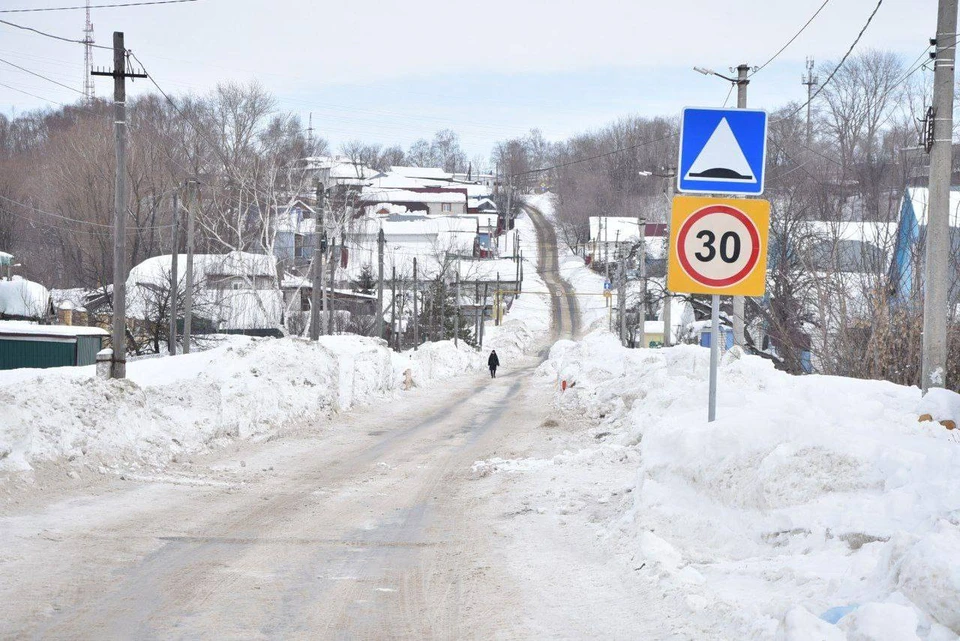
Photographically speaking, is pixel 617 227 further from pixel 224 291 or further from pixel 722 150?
pixel 722 150

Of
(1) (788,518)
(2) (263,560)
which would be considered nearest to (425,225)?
(2) (263,560)

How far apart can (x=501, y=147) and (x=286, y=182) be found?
112539mm

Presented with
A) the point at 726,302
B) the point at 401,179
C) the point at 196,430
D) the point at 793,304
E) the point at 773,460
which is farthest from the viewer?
the point at 401,179

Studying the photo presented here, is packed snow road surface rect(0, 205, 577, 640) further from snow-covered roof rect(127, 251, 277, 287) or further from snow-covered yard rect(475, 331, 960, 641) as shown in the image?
snow-covered roof rect(127, 251, 277, 287)

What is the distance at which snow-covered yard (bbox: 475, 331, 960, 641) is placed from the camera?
13.9ft

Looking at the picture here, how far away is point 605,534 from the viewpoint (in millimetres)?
7789

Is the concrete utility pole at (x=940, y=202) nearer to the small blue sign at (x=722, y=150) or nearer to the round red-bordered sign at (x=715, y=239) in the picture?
the small blue sign at (x=722, y=150)

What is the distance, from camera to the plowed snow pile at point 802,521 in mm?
4180

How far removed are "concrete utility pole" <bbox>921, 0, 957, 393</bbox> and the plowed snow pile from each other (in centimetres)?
79

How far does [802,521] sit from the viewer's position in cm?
614

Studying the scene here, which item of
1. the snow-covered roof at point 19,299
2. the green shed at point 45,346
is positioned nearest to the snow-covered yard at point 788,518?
the green shed at point 45,346

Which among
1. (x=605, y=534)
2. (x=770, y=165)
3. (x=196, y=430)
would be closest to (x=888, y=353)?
(x=605, y=534)

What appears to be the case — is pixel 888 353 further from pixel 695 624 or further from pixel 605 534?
pixel 695 624

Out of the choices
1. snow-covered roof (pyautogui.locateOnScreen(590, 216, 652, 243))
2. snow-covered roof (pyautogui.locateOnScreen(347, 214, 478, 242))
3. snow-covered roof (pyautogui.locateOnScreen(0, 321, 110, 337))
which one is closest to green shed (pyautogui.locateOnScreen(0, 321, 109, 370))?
snow-covered roof (pyautogui.locateOnScreen(0, 321, 110, 337))
